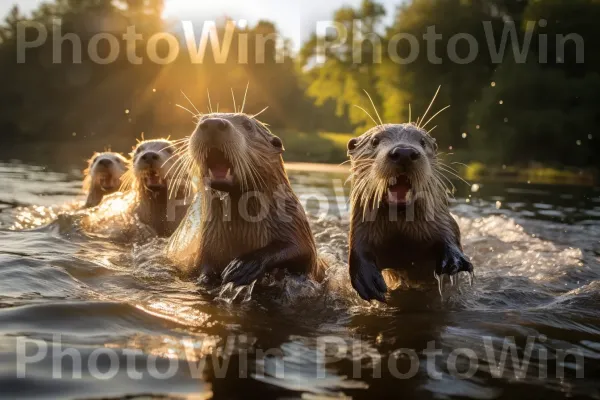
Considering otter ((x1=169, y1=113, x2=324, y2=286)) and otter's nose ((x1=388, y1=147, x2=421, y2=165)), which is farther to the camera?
otter ((x1=169, y1=113, x2=324, y2=286))

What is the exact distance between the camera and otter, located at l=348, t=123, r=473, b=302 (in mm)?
3760

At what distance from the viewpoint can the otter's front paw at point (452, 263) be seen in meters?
3.87

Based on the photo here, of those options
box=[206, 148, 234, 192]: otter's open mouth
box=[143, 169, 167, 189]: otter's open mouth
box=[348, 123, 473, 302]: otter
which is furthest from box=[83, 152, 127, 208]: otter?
box=[348, 123, 473, 302]: otter

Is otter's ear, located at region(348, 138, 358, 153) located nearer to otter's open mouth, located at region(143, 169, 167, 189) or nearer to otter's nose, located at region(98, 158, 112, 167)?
otter's open mouth, located at region(143, 169, 167, 189)

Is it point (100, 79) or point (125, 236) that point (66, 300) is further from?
point (100, 79)

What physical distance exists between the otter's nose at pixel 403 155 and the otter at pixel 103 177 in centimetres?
512

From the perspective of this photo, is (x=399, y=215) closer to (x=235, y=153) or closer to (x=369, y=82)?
(x=235, y=153)

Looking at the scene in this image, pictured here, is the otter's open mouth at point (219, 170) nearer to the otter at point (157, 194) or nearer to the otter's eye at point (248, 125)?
the otter's eye at point (248, 125)

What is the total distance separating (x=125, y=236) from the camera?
6.35 metres

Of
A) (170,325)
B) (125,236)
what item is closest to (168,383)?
(170,325)

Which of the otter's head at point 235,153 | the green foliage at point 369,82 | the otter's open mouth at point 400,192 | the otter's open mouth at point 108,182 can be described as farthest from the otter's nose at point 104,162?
the green foliage at point 369,82

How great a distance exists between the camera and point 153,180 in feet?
21.3

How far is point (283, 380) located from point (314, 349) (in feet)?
1.41

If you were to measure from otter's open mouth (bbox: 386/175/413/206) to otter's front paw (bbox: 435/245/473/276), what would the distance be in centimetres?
42
